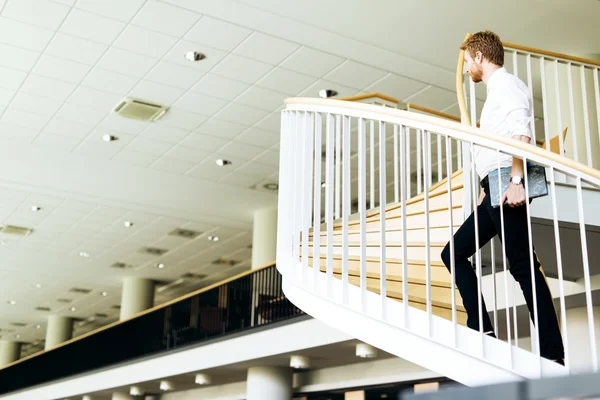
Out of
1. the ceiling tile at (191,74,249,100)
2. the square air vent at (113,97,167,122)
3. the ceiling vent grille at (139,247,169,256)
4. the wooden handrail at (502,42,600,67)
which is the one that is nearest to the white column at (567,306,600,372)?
the wooden handrail at (502,42,600,67)

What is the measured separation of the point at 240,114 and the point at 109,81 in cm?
177

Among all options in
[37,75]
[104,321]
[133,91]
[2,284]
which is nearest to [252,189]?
[133,91]

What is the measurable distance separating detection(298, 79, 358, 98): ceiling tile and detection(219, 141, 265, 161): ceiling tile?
173 centimetres

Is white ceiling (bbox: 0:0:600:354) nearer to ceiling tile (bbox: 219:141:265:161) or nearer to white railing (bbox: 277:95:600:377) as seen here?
ceiling tile (bbox: 219:141:265:161)

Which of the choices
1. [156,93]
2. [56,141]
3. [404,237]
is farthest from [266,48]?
[404,237]

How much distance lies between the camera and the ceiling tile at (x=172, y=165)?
11234mm

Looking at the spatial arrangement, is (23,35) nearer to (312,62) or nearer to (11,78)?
(11,78)

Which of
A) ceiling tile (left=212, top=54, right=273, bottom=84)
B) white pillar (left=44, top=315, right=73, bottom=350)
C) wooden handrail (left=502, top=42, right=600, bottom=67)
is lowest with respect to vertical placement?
wooden handrail (left=502, top=42, right=600, bottom=67)

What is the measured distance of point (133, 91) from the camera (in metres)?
9.15

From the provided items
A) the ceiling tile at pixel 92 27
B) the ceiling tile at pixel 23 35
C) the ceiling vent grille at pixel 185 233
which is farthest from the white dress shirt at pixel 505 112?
the ceiling vent grille at pixel 185 233

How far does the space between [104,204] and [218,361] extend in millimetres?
3912

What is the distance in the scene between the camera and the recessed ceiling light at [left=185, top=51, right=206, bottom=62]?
27.0 ft

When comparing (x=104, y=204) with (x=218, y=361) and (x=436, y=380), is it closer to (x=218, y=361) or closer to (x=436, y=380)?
(x=218, y=361)

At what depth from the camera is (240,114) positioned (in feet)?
31.9
